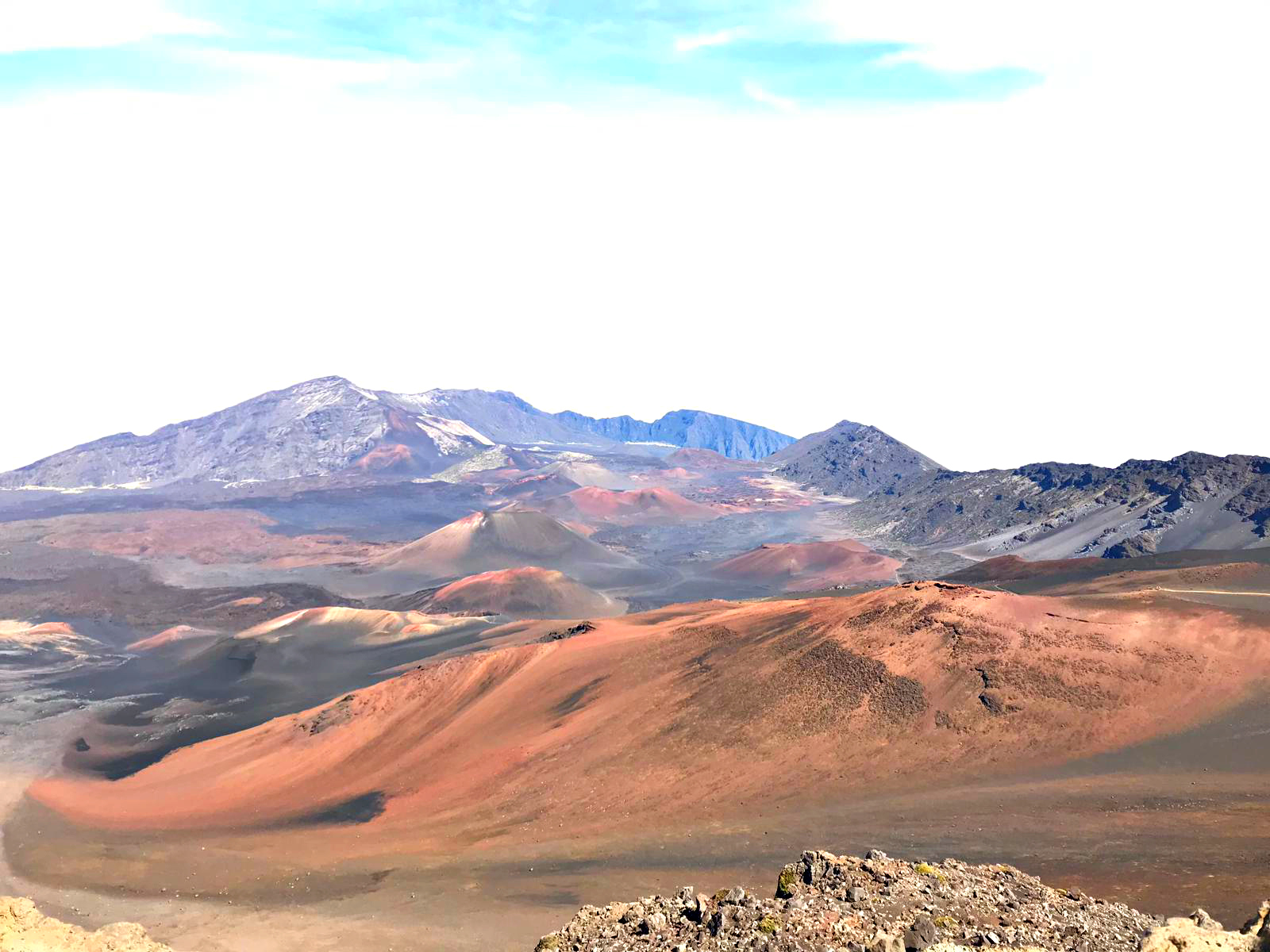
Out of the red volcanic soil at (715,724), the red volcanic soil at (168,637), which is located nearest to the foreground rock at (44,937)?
the red volcanic soil at (715,724)

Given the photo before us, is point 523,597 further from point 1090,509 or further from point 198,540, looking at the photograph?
point 1090,509

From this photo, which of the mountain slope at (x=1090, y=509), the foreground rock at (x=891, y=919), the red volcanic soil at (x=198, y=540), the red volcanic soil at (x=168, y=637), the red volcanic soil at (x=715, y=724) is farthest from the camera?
the red volcanic soil at (x=198, y=540)

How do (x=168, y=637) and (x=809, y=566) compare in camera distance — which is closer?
(x=168, y=637)

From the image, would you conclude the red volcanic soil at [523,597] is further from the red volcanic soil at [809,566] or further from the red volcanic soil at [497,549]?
the red volcanic soil at [809,566]

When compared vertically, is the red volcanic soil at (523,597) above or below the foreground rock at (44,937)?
below

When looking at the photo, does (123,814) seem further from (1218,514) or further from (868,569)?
(1218,514)

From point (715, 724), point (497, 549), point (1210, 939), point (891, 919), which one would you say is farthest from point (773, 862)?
point (497, 549)

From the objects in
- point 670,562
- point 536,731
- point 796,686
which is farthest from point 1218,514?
point 536,731

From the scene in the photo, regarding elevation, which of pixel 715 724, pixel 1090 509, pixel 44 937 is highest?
pixel 1090 509
